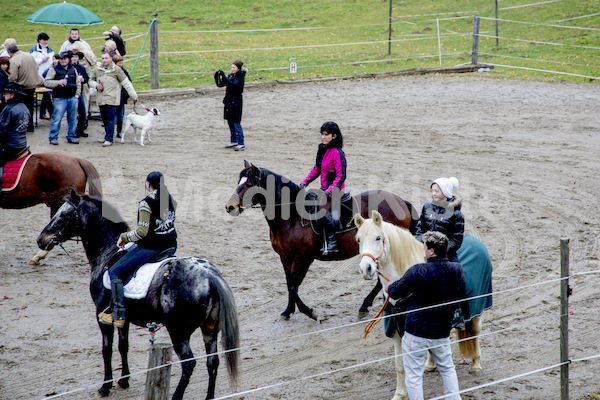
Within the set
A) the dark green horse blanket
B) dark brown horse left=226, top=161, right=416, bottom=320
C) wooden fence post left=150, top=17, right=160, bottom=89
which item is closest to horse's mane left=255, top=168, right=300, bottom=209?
dark brown horse left=226, top=161, right=416, bottom=320

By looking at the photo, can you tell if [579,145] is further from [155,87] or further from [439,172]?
[155,87]

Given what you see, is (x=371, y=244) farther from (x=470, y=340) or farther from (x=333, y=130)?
(x=333, y=130)

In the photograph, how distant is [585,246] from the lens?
992 cm

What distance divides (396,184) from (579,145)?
532 centimetres

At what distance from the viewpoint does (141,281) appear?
624cm

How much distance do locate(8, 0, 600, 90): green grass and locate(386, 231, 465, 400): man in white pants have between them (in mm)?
16730

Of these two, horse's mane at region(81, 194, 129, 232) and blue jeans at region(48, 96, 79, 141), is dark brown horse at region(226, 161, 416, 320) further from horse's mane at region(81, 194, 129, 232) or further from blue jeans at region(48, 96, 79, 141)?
blue jeans at region(48, 96, 79, 141)

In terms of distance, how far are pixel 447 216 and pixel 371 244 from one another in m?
0.88

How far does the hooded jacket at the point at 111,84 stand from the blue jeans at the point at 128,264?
9.52 m

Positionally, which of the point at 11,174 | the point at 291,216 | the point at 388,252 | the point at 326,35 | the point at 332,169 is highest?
the point at 326,35

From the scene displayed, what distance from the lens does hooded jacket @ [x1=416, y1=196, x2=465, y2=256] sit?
627 centimetres

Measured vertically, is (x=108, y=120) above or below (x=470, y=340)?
above

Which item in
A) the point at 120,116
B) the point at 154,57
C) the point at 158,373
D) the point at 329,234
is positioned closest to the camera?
the point at 158,373

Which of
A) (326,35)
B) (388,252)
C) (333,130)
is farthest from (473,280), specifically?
(326,35)
